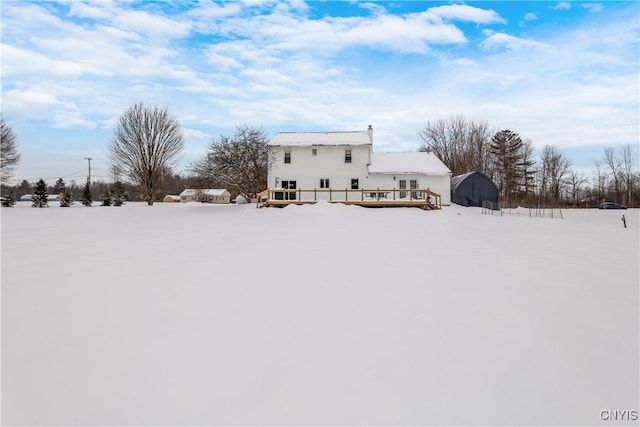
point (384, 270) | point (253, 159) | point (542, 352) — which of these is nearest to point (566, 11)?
point (384, 270)

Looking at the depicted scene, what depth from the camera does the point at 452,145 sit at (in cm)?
4644

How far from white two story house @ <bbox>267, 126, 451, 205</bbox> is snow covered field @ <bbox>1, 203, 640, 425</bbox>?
21034 mm

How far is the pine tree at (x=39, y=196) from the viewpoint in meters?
28.9

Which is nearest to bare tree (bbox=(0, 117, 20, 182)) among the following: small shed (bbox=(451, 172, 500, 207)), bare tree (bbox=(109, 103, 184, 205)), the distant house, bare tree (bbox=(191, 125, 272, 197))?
bare tree (bbox=(109, 103, 184, 205))

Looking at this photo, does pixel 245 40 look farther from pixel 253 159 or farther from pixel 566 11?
pixel 253 159

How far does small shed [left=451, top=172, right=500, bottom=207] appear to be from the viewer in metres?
31.3

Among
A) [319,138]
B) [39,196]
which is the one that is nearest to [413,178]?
[319,138]

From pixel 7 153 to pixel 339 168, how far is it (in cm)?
3161

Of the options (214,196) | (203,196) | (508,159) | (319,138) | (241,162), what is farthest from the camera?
(214,196)

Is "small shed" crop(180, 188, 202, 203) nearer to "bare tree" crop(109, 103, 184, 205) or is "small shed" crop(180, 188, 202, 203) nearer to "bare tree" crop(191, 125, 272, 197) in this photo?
"bare tree" crop(109, 103, 184, 205)

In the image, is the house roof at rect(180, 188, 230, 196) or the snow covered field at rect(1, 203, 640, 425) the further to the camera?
the house roof at rect(180, 188, 230, 196)

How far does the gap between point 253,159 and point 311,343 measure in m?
27.5

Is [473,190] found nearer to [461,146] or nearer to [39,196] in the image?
[461,146]

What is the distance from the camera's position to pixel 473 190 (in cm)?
3155
